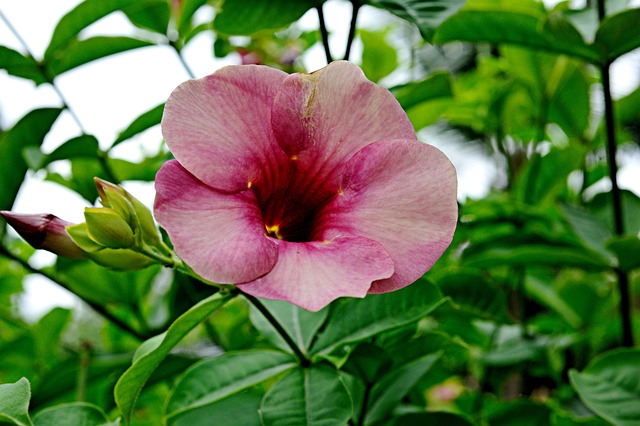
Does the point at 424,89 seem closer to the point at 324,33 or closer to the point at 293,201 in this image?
the point at 324,33

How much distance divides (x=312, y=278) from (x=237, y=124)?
0.18 meters

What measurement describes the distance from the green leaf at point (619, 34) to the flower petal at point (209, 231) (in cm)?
68

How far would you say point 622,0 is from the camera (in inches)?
45.6

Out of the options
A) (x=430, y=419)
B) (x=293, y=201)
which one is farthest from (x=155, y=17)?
(x=430, y=419)

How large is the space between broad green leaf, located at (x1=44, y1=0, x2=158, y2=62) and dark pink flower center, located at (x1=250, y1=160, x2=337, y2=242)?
478 mm

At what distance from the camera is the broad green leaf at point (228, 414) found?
806 mm

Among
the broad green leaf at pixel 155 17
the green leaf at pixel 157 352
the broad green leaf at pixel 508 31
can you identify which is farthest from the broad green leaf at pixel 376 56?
the green leaf at pixel 157 352

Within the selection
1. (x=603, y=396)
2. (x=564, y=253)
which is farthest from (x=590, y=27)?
(x=603, y=396)

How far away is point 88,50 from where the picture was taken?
1.10 meters

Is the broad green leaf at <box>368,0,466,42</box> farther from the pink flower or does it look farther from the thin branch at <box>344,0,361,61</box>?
the pink flower

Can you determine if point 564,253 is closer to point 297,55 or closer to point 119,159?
point 119,159

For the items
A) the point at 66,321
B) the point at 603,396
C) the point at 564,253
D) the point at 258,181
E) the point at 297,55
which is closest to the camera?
the point at 258,181

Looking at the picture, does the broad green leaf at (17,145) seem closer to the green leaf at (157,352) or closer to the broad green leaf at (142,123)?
the broad green leaf at (142,123)

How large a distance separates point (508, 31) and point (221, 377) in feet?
2.44
